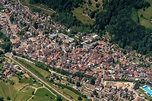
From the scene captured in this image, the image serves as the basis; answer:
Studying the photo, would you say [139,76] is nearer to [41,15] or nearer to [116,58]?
[116,58]

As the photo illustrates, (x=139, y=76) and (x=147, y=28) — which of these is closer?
(x=139, y=76)

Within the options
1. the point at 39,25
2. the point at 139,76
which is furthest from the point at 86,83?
the point at 39,25

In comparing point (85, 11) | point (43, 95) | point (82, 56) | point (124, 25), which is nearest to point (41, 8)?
point (85, 11)

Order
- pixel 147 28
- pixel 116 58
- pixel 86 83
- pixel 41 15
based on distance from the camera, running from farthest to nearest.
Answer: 1. pixel 41 15
2. pixel 147 28
3. pixel 116 58
4. pixel 86 83

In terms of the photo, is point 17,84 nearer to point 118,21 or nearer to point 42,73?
point 42,73

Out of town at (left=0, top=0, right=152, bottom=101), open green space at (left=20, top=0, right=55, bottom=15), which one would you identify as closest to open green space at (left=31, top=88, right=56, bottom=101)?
town at (left=0, top=0, right=152, bottom=101)

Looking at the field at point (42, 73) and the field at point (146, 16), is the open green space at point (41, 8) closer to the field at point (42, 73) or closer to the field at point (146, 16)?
the field at point (42, 73)
